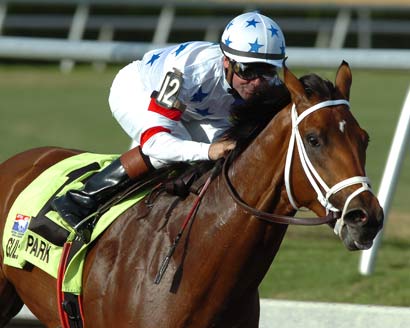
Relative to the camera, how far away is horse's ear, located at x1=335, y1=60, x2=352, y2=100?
4.05m

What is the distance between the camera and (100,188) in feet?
15.5

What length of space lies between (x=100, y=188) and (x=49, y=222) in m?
0.35

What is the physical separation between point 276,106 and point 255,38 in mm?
338

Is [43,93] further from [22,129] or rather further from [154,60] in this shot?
[154,60]

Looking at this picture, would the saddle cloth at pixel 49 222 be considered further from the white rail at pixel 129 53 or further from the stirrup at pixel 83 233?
the white rail at pixel 129 53

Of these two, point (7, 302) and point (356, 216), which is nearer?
point (356, 216)

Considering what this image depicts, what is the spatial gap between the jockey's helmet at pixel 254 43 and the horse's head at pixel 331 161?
0.38 metres

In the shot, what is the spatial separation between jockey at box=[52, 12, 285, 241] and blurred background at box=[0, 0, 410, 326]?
2417mm

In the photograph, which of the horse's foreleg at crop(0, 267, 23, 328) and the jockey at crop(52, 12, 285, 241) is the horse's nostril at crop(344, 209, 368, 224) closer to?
the jockey at crop(52, 12, 285, 241)

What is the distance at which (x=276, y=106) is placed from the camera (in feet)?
14.0

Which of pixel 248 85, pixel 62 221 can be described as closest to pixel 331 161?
pixel 248 85

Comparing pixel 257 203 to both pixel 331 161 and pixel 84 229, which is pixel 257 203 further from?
pixel 84 229

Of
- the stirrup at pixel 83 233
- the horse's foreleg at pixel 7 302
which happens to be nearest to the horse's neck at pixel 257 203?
the stirrup at pixel 83 233

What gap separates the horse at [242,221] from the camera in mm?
3848
